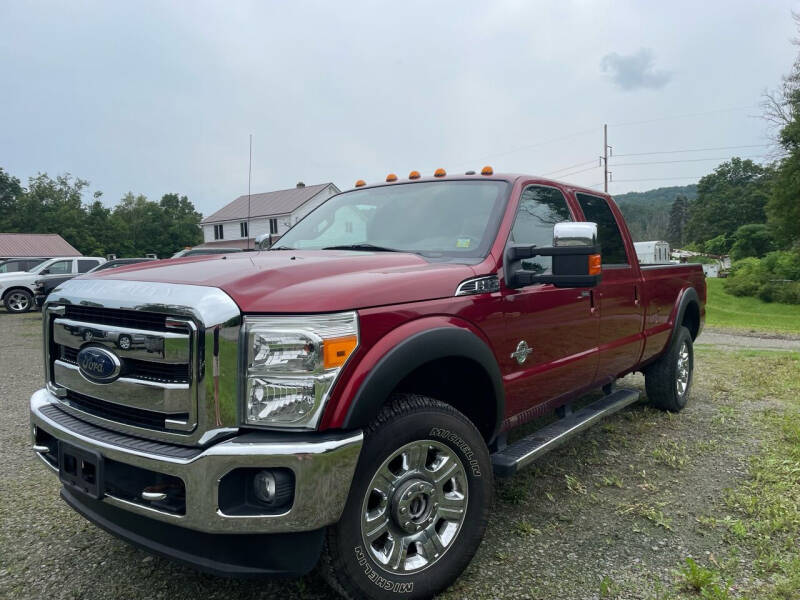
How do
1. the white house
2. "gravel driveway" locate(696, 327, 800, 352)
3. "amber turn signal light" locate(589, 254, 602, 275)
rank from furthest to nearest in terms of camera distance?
the white house → "gravel driveway" locate(696, 327, 800, 352) → "amber turn signal light" locate(589, 254, 602, 275)

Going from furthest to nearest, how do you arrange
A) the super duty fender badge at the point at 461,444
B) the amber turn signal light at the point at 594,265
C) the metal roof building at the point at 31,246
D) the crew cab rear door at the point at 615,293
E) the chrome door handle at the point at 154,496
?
the metal roof building at the point at 31,246
the crew cab rear door at the point at 615,293
the amber turn signal light at the point at 594,265
the super duty fender badge at the point at 461,444
the chrome door handle at the point at 154,496

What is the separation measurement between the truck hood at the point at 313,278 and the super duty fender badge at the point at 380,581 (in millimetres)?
925

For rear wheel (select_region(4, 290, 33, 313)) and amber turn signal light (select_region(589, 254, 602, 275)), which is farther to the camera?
rear wheel (select_region(4, 290, 33, 313))

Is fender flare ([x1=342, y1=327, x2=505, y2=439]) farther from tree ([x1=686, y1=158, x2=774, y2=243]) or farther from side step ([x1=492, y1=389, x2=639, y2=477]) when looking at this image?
tree ([x1=686, y1=158, x2=774, y2=243])

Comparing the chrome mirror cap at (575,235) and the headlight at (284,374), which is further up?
the chrome mirror cap at (575,235)

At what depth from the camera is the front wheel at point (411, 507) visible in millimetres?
2139

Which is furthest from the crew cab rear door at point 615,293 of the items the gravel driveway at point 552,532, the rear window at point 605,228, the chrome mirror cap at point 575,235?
the chrome mirror cap at point 575,235

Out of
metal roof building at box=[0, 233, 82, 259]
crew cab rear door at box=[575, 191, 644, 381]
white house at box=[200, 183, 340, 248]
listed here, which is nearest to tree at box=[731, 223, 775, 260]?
white house at box=[200, 183, 340, 248]

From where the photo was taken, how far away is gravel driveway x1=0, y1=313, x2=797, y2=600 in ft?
8.39

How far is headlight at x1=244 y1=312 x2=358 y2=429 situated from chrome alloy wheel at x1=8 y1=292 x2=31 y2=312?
19.4 metres

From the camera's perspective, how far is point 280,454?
1927 millimetres

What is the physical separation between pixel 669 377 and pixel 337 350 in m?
4.10

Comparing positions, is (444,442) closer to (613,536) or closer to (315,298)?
(315,298)

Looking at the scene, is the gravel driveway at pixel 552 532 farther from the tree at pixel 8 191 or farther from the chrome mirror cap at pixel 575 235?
Result: the tree at pixel 8 191
